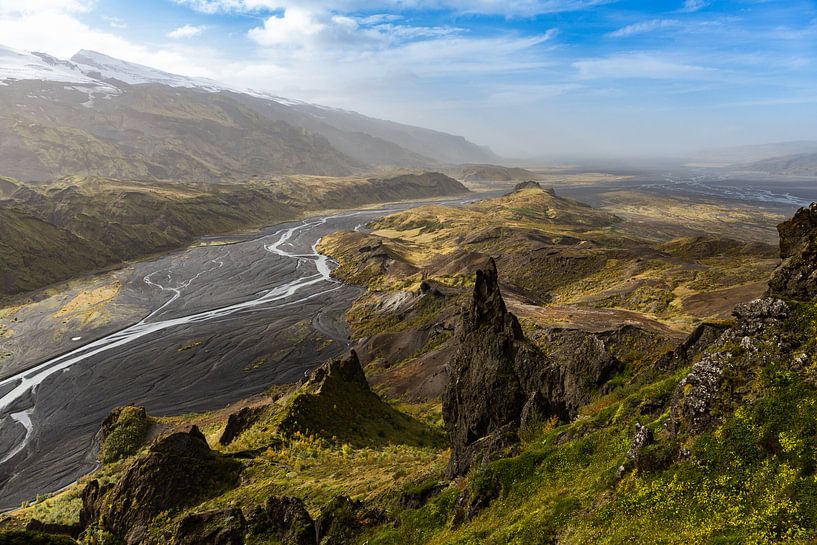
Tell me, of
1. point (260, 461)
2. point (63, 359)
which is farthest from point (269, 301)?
point (260, 461)

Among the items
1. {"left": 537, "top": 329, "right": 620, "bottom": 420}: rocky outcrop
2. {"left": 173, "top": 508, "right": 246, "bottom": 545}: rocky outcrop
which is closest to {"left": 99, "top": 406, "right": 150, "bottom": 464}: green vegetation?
{"left": 173, "top": 508, "right": 246, "bottom": 545}: rocky outcrop

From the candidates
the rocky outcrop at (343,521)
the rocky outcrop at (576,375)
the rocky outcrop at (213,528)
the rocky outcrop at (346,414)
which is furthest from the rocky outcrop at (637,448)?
the rocky outcrop at (346,414)

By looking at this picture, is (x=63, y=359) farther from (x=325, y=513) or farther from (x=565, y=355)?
(x=565, y=355)

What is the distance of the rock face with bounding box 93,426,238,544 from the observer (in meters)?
22.4

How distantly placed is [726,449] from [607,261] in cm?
7221

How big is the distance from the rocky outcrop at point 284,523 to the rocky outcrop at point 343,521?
0.54 m

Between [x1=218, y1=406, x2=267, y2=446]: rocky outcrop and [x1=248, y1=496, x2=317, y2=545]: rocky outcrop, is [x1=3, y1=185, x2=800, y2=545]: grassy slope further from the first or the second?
[x1=218, y1=406, x2=267, y2=446]: rocky outcrop

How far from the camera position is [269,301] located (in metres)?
84.9

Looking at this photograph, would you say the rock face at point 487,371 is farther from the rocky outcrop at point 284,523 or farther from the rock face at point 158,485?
the rock face at point 158,485

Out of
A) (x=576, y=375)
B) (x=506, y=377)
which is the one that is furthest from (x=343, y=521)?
(x=576, y=375)

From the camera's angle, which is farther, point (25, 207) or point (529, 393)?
point (25, 207)

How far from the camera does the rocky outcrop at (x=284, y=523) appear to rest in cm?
1617

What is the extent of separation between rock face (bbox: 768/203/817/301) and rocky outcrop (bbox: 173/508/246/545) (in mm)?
20022

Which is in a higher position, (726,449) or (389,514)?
(726,449)
